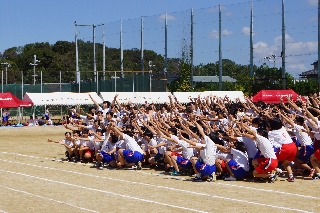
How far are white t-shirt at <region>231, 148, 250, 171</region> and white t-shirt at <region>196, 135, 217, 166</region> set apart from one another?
1.61ft

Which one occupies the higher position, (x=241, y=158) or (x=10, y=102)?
(x=10, y=102)

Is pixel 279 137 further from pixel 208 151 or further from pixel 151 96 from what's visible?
pixel 151 96

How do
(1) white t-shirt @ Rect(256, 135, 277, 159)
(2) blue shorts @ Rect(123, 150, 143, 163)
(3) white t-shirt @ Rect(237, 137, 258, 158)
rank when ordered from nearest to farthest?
(1) white t-shirt @ Rect(256, 135, 277, 159), (3) white t-shirt @ Rect(237, 137, 258, 158), (2) blue shorts @ Rect(123, 150, 143, 163)

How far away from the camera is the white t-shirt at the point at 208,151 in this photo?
45.8 ft

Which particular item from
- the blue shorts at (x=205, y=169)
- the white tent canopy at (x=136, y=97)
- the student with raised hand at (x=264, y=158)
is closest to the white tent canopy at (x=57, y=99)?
the white tent canopy at (x=136, y=97)

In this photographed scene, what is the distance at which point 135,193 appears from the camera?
12750 millimetres

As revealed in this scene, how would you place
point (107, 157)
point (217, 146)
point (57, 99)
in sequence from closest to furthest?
point (217, 146), point (107, 157), point (57, 99)

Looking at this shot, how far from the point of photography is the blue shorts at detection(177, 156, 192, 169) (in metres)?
15.5

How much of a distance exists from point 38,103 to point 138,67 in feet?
74.4

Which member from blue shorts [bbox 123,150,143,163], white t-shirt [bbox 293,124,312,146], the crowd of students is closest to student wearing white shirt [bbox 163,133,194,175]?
the crowd of students

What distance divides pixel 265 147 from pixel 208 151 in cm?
139

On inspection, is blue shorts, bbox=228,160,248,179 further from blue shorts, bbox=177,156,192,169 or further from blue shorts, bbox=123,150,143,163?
blue shorts, bbox=123,150,143,163

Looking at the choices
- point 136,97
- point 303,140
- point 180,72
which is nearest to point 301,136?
point 303,140

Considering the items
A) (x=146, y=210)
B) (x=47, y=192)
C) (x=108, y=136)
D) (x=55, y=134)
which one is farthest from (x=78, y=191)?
(x=55, y=134)
